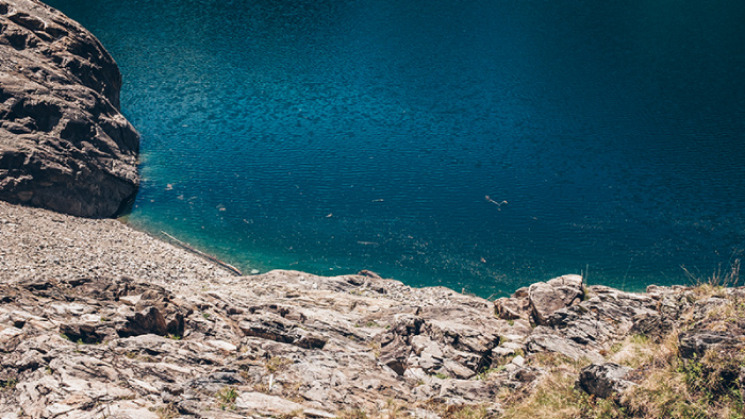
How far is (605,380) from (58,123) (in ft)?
128

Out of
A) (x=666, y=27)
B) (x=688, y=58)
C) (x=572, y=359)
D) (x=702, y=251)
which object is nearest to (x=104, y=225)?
(x=572, y=359)

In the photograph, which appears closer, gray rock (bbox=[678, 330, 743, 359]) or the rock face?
gray rock (bbox=[678, 330, 743, 359])

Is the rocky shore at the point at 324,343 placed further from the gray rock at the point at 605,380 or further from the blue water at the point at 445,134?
the blue water at the point at 445,134

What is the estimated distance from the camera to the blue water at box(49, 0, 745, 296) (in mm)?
36375

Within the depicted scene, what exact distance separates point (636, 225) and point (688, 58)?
108 feet

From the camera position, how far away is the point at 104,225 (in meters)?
36.1

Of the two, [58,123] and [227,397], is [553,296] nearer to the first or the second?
[227,397]

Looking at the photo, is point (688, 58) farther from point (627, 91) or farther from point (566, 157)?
point (566, 157)

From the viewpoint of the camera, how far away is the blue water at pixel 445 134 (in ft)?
119

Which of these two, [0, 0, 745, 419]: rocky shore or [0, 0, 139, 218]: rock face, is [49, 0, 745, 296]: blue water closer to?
[0, 0, 139, 218]: rock face

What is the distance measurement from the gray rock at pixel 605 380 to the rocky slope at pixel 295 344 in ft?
0.10

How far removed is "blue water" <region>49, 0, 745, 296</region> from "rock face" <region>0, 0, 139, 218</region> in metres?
2.93

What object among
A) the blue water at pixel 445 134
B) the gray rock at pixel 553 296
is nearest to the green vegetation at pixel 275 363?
the gray rock at pixel 553 296

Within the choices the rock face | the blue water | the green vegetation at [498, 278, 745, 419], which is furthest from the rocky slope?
the blue water
